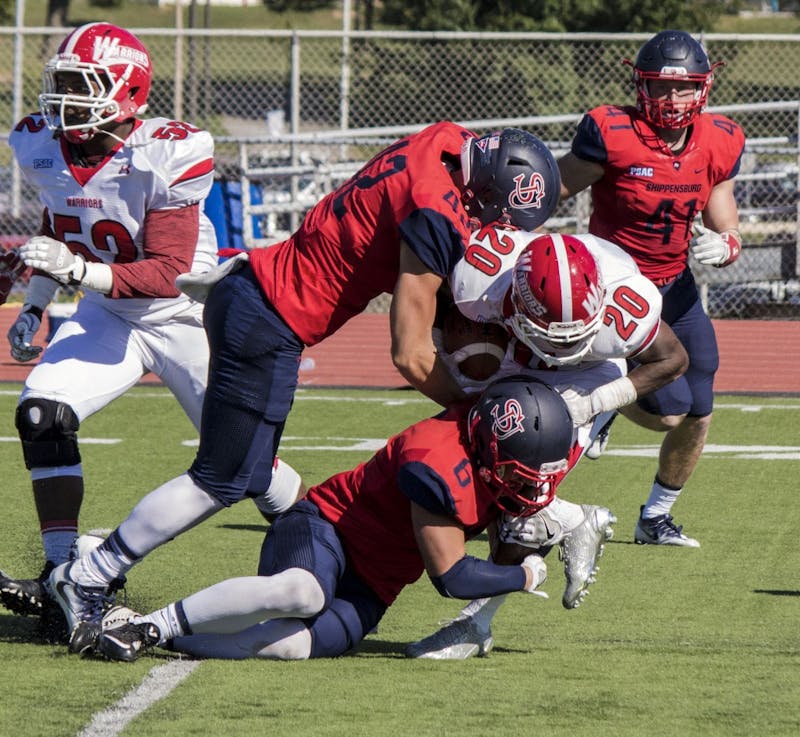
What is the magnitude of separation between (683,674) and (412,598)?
130cm

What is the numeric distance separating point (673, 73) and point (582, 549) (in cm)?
239

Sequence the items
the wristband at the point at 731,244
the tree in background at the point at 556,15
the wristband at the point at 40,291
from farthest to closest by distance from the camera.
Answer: the tree in background at the point at 556,15 < the wristband at the point at 731,244 < the wristband at the point at 40,291

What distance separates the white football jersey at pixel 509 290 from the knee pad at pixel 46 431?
1310mm

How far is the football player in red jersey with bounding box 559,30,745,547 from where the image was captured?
238 inches

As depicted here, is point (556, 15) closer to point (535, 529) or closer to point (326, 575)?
point (535, 529)

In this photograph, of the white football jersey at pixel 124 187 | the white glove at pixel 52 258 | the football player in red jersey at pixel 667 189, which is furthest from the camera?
the football player in red jersey at pixel 667 189

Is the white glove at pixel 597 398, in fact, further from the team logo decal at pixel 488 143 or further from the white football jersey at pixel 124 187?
the white football jersey at pixel 124 187

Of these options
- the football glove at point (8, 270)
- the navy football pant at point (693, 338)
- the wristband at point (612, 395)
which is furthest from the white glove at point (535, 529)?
the football glove at point (8, 270)

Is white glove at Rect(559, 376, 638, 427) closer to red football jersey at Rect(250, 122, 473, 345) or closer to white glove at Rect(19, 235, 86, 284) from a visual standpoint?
red football jersey at Rect(250, 122, 473, 345)

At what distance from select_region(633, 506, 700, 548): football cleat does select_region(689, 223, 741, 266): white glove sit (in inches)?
39.0

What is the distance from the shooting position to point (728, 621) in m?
4.81

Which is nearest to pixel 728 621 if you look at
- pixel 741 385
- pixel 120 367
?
pixel 120 367

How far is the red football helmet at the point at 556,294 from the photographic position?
415 centimetres

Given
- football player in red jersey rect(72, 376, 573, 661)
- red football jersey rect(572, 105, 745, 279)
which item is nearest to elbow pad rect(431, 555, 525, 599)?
football player in red jersey rect(72, 376, 573, 661)
